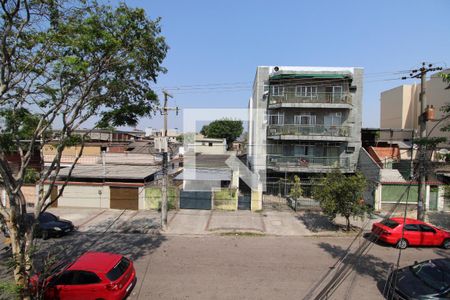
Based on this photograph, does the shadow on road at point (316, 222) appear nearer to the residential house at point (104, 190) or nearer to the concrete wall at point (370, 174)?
the concrete wall at point (370, 174)

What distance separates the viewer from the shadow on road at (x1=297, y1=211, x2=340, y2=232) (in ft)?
53.5

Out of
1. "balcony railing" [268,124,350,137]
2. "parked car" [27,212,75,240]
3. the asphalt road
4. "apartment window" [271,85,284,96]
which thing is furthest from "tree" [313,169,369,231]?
"parked car" [27,212,75,240]

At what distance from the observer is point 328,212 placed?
15.0 m

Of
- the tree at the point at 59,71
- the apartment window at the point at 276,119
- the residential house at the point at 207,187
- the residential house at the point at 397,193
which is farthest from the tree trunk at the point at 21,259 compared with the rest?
the apartment window at the point at 276,119

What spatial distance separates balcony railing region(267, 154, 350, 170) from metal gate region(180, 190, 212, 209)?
6.95 meters

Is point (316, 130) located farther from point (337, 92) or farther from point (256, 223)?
point (256, 223)

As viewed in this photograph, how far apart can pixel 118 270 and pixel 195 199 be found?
11515 millimetres

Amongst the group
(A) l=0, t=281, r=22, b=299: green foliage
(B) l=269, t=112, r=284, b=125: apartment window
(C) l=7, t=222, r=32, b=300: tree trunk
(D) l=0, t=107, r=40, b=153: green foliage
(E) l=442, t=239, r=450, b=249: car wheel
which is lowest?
(E) l=442, t=239, r=450, b=249: car wheel

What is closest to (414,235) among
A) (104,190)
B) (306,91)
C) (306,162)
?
(306,162)

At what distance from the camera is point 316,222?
17.5 metres

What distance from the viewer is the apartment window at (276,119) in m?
24.9

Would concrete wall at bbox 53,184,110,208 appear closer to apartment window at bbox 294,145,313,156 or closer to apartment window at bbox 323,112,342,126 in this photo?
apartment window at bbox 294,145,313,156

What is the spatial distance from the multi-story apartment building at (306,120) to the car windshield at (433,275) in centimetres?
1469

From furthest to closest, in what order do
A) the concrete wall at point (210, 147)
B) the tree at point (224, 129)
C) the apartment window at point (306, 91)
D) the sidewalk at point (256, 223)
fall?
1. the tree at point (224, 129)
2. the concrete wall at point (210, 147)
3. the apartment window at point (306, 91)
4. the sidewalk at point (256, 223)
